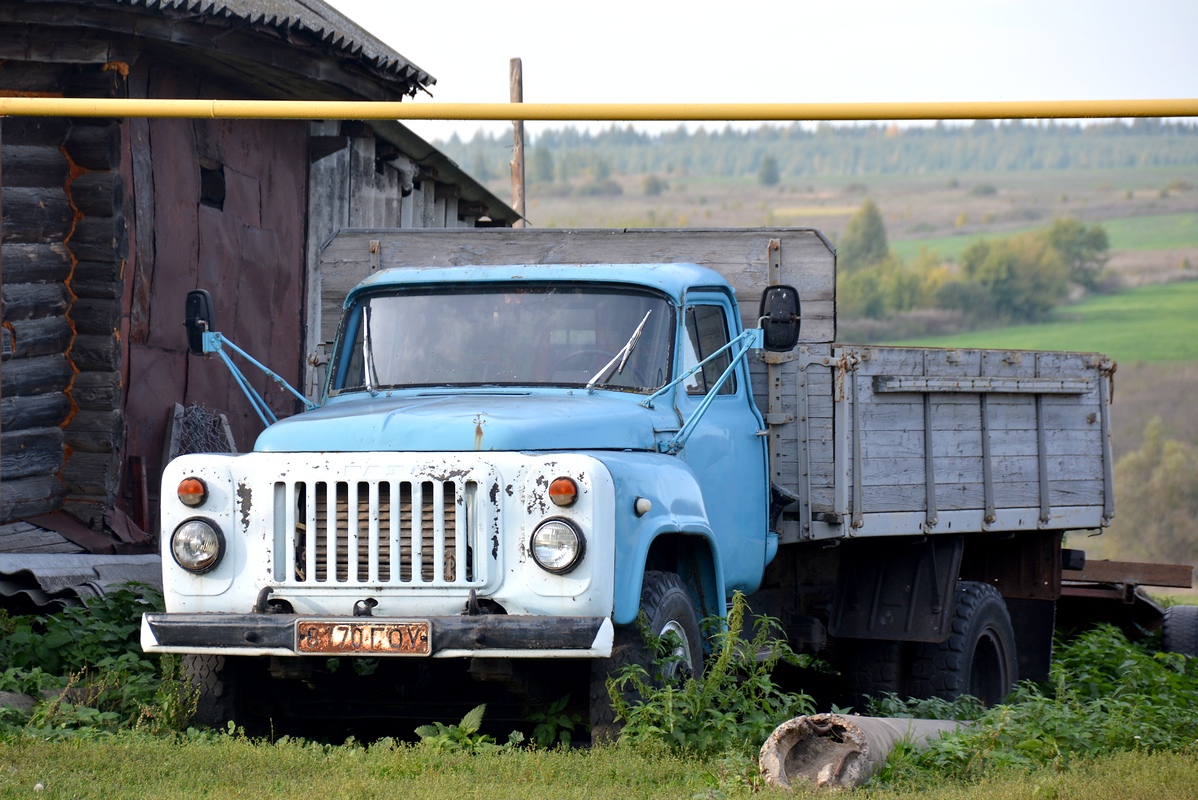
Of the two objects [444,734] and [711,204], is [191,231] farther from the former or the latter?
[711,204]

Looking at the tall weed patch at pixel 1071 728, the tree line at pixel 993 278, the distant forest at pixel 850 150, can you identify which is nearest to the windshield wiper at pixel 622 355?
the tall weed patch at pixel 1071 728

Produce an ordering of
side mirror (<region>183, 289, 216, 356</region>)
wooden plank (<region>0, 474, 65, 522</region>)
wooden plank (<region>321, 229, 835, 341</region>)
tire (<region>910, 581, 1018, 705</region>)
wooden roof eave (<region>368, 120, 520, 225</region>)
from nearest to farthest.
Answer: side mirror (<region>183, 289, 216, 356</region>) → wooden plank (<region>321, 229, 835, 341</region>) → tire (<region>910, 581, 1018, 705</region>) → wooden plank (<region>0, 474, 65, 522</region>) → wooden roof eave (<region>368, 120, 520, 225</region>)

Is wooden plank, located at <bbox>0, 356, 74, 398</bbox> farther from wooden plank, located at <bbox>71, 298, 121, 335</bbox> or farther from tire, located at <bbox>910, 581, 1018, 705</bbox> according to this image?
tire, located at <bbox>910, 581, 1018, 705</bbox>

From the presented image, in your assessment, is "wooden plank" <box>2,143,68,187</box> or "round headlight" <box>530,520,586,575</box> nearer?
"round headlight" <box>530,520,586,575</box>

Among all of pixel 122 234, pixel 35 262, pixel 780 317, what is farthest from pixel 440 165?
pixel 780 317

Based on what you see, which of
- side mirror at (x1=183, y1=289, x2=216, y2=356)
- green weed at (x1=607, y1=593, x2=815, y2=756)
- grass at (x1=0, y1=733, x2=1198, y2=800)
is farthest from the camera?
side mirror at (x1=183, y1=289, x2=216, y2=356)

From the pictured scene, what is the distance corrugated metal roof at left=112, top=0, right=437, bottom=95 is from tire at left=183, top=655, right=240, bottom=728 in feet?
17.9

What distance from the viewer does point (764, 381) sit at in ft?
27.8

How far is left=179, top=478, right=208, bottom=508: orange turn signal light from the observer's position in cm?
645

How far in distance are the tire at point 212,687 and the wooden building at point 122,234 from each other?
3.58 meters

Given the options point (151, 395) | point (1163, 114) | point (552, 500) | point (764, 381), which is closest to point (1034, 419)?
point (764, 381)

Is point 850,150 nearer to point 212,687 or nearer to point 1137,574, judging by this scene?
point 1137,574

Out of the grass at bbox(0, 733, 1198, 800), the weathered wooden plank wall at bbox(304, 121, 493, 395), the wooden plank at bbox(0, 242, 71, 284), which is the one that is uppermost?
the weathered wooden plank wall at bbox(304, 121, 493, 395)

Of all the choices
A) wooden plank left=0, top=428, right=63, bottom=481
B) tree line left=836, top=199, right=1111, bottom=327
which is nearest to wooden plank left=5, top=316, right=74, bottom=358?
wooden plank left=0, top=428, right=63, bottom=481
